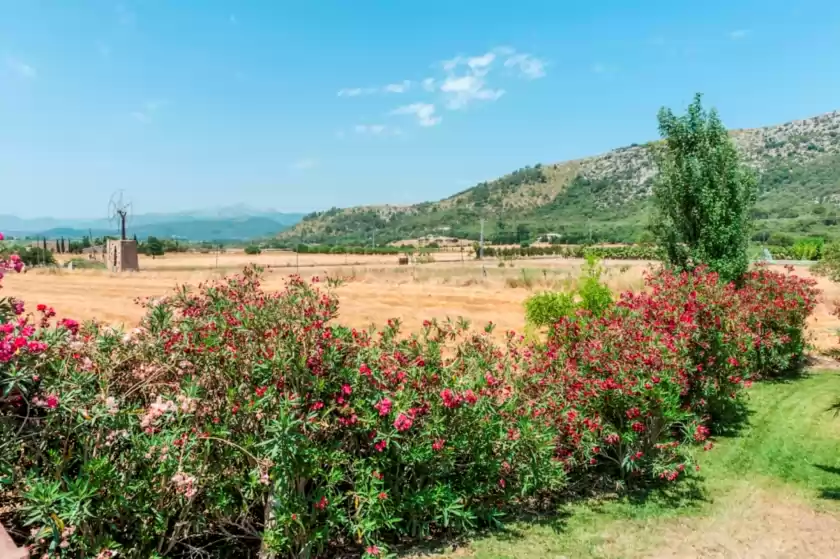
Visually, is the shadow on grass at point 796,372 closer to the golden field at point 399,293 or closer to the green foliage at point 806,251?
the golden field at point 399,293

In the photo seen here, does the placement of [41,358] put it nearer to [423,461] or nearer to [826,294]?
[423,461]

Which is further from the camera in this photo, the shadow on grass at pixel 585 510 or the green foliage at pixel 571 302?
the green foliage at pixel 571 302

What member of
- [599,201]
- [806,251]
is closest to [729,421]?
[806,251]

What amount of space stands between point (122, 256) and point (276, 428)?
45.9m

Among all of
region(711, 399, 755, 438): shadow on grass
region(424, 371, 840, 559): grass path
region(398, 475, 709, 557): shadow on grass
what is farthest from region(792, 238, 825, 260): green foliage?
region(398, 475, 709, 557): shadow on grass

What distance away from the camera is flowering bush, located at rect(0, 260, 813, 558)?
12.6ft

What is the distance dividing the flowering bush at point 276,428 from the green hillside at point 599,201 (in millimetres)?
72646

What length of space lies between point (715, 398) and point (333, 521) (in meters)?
6.70

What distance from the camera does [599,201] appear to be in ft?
429

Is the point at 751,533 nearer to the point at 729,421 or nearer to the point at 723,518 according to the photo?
the point at 723,518

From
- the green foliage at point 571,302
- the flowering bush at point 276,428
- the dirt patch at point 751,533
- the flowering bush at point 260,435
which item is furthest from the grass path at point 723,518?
the green foliage at point 571,302

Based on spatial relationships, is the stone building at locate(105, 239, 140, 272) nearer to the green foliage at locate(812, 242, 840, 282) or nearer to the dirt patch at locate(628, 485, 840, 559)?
the green foliage at locate(812, 242, 840, 282)

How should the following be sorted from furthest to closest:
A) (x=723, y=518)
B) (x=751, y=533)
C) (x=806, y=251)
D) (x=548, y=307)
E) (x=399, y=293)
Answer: (x=806, y=251)
(x=399, y=293)
(x=548, y=307)
(x=723, y=518)
(x=751, y=533)

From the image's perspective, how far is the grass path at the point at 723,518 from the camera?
538 cm
